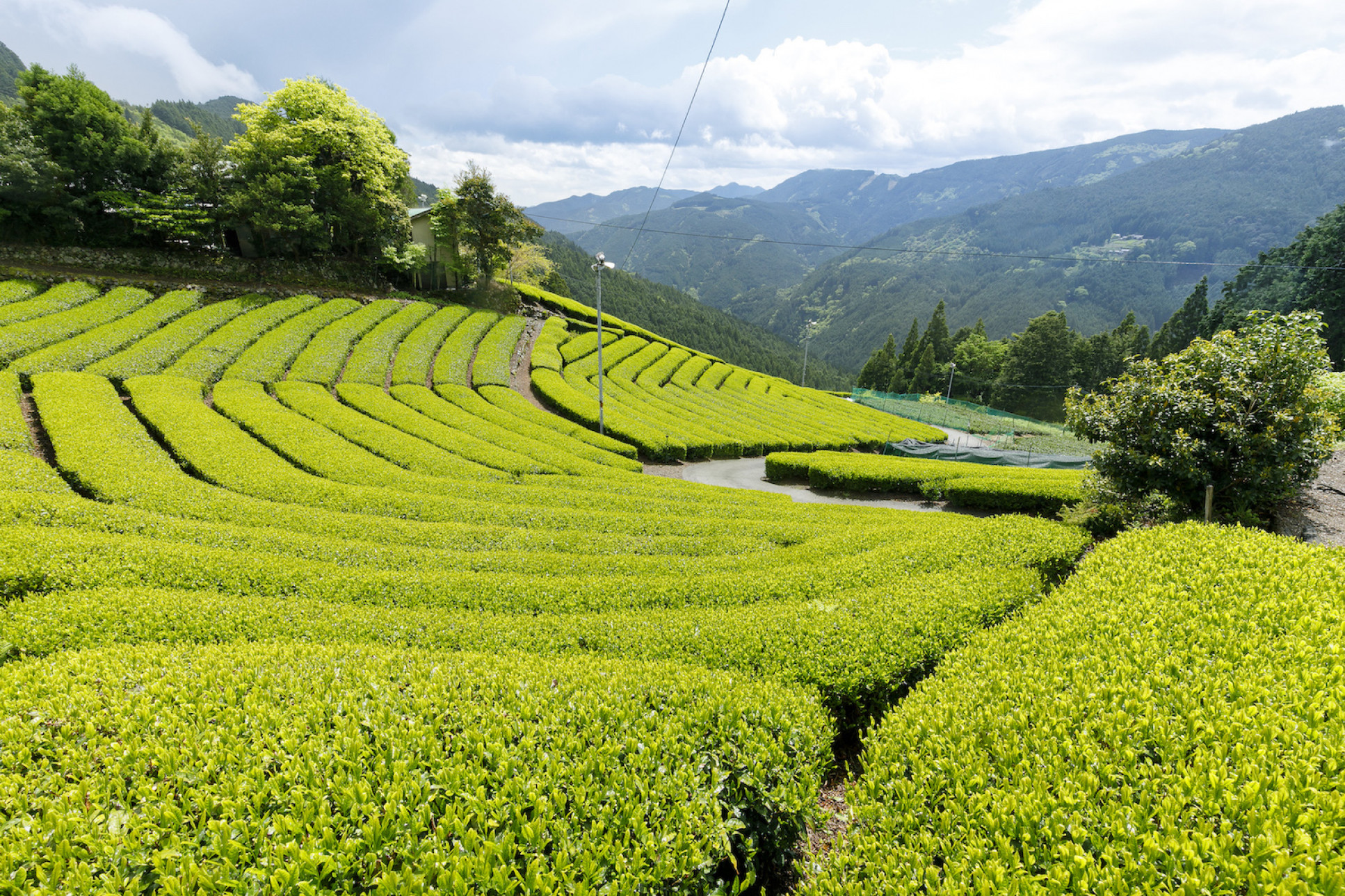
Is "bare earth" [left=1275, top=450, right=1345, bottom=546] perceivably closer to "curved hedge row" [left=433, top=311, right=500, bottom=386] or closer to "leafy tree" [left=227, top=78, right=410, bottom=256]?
"curved hedge row" [left=433, top=311, right=500, bottom=386]

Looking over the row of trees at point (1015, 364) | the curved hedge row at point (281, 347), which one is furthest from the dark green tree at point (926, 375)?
the curved hedge row at point (281, 347)

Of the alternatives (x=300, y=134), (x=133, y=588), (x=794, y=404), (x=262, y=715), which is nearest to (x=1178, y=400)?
(x=262, y=715)

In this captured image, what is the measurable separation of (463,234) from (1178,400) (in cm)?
4205

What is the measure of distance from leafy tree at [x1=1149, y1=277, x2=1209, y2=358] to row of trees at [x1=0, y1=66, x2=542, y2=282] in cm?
7916

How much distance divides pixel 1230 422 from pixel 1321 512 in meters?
4.82

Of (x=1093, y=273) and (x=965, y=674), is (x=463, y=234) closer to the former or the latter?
(x=965, y=674)

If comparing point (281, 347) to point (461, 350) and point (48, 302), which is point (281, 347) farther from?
point (48, 302)

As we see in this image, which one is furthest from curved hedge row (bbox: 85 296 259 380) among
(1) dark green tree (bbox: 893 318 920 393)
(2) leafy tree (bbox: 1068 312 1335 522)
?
(1) dark green tree (bbox: 893 318 920 393)

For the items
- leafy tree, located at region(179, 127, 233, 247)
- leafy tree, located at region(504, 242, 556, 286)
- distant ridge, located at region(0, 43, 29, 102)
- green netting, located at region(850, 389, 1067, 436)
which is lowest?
green netting, located at region(850, 389, 1067, 436)

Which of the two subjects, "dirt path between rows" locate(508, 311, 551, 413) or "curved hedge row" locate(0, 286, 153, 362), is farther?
"dirt path between rows" locate(508, 311, 551, 413)

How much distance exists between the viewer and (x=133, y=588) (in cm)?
767

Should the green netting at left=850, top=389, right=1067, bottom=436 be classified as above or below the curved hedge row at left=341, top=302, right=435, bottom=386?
below

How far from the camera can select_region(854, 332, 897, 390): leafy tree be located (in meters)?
91.9

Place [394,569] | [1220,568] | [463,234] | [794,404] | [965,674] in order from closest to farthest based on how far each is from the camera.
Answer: [965,674], [1220,568], [394,569], [463,234], [794,404]
